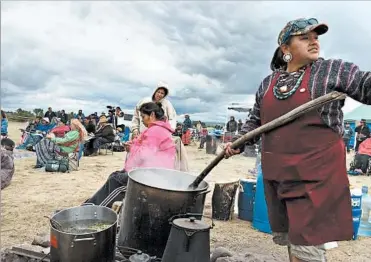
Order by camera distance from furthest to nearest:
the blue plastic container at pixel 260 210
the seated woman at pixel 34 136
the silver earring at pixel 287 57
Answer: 1. the seated woman at pixel 34 136
2. the blue plastic container at pixel 260 210
3. the silver earring at pixel 287 57

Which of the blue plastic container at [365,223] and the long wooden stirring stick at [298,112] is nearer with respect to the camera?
the long wooden stirring stick at [298,112]

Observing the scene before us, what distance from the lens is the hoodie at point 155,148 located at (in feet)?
12.7

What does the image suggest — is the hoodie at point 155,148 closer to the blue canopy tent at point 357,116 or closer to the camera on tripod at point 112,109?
the camera on tripod at point 112,109

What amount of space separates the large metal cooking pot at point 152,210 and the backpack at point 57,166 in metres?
6.24

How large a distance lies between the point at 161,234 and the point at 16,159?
9.24 meters

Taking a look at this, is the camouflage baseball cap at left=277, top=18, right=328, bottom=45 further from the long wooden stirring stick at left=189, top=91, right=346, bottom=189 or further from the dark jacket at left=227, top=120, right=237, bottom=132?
the dark jacket at left=227, top=120, right=237, bottom=132

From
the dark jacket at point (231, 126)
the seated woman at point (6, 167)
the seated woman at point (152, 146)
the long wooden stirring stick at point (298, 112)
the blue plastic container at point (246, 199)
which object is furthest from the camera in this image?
the dark jacket at point (231, 126)

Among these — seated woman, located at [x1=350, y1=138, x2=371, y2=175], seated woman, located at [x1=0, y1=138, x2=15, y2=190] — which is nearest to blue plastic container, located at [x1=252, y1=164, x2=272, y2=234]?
seated woman, located at [x1=0, y1=138, x2=15, y2=190]

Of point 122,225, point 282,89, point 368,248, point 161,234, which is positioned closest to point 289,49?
point 282,89

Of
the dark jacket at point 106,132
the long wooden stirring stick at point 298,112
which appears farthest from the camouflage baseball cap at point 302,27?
the dark jacket at point 106,132

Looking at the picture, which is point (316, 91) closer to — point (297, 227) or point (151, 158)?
point (297, 227)

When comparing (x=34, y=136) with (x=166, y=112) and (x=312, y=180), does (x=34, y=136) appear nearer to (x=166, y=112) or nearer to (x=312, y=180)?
(x=166, y=112)

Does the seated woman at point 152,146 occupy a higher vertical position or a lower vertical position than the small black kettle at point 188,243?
higher

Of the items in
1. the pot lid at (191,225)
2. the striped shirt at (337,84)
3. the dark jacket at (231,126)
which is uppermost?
the dark jacket at (231,126)
